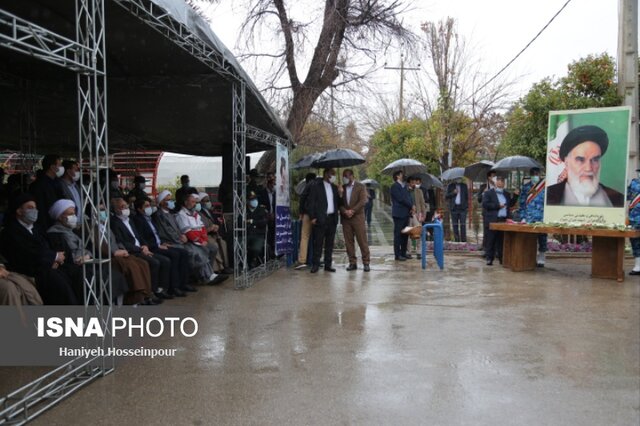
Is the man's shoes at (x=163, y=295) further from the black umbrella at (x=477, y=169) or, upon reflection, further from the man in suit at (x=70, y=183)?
the black umbrella at (x=477, y=169)

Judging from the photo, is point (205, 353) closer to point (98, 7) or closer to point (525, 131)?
point (98, 7)

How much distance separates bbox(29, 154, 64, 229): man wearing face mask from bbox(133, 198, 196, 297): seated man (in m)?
1.08

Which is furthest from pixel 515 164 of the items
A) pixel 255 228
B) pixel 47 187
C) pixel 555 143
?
pixel 47 187

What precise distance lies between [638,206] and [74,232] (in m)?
8.43

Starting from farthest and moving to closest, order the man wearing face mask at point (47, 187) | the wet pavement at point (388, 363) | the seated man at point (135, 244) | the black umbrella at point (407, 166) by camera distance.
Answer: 1. the black umbrella at point (407, 166)
2. the seated man at point (135, 244)
3. the man wearing face mask at point (47, 187)
4. the wet pavement at point (388, 363)

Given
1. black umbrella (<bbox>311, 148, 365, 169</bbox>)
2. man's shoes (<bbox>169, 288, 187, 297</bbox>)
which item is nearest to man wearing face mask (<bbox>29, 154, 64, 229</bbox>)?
man's shoes (<bbox>169, 288, 187, 297</bbox>)

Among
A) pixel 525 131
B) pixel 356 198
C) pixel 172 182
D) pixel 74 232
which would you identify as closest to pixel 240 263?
pixel 356 198

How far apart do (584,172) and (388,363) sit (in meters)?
6.25

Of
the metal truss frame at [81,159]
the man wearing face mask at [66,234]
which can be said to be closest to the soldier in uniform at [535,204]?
the man wearing face mask at [66,234]

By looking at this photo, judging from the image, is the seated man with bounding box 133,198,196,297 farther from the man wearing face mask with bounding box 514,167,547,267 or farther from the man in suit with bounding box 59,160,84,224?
the man wearing face mask with bounding box 514,167,547,267

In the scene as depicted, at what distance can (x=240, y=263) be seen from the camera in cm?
931

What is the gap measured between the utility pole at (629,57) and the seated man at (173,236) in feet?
27.7

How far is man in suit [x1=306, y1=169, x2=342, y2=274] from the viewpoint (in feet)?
32.6

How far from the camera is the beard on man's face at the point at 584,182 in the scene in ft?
30.4
